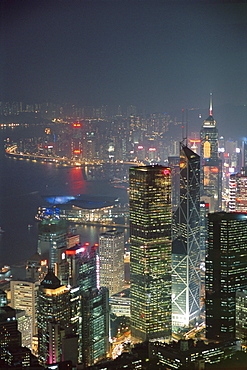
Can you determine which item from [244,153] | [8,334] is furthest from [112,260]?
[8,334]

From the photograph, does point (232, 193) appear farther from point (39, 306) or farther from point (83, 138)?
point (39, 306)

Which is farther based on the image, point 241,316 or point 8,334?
point 241,316

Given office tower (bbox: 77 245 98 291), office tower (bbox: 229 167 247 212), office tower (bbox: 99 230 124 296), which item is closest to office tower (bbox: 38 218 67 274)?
office tower (bbox: 77 245 98 291)

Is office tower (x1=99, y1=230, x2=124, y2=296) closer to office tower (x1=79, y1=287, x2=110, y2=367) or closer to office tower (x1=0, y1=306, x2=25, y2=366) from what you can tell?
office tower (x1=79, y1=287, x2=110, y2=367)

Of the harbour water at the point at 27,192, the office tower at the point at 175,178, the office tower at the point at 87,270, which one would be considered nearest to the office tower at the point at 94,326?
the office tower at the point at 87,270

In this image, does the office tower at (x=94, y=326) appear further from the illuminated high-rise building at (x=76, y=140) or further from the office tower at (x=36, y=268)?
the illuminated high-rise building at (x=76, y=140)

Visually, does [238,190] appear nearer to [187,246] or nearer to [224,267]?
[187,246]
